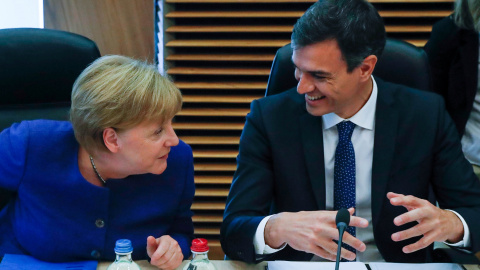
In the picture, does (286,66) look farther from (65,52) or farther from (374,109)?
(65,52)

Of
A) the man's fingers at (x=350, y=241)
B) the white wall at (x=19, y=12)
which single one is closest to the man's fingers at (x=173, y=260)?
the man's fingers at (x=350, y=241)

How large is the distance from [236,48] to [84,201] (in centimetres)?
186

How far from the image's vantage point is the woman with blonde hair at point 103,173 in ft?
5.97

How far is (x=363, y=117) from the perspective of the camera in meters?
2.10

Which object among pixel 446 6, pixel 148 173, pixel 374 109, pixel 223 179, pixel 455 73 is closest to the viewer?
pixel 148 173

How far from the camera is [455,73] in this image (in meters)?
2.77

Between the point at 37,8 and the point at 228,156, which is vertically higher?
the point at 37,8

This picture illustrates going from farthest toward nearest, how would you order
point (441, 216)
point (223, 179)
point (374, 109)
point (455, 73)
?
point (223, 179)
point (455, 73)
point (374, 109)
point (441, 216)

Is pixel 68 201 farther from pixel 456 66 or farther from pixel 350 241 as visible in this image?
pixel 456 66

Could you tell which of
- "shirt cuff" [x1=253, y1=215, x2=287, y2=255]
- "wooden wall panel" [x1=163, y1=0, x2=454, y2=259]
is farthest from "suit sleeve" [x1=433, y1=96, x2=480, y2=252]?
"wooden wall panel" [x1=163, y1=0, x2=454, y2=259]

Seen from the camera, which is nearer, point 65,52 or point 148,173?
point 148,173

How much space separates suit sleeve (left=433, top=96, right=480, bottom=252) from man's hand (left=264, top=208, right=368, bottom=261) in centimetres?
53

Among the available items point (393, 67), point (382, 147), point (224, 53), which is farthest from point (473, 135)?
point (224, 53)

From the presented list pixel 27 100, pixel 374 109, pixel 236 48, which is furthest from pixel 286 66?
pixel 236 48
